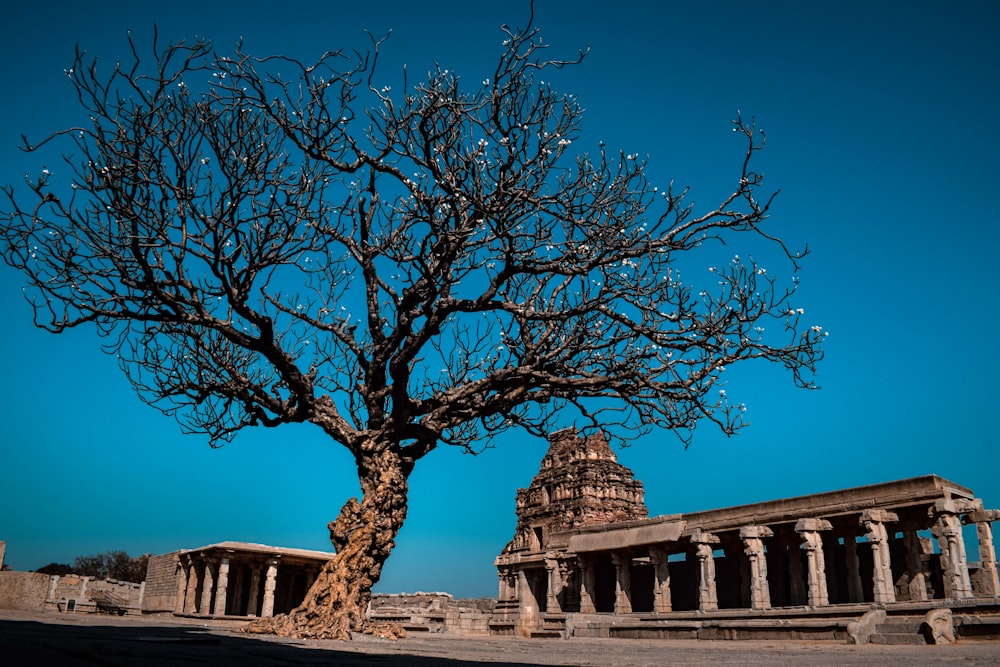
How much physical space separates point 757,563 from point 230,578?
27359 millimetres

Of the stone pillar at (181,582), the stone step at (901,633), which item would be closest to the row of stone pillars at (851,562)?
the stone step at (901,633)

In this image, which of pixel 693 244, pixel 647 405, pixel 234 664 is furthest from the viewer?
pixel 647 405

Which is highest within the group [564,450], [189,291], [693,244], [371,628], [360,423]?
[564,450]

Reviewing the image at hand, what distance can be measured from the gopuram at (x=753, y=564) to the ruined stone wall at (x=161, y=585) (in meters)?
16.6

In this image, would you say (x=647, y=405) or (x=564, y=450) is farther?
(x=564, y=450)

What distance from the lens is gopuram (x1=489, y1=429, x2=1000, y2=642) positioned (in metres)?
22.2

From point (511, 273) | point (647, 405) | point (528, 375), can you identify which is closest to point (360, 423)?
point (528, 375)

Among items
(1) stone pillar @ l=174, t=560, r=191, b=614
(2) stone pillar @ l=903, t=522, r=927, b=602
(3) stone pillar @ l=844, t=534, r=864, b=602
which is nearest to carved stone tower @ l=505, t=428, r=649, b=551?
(3) stone pillar @ l=844, t=534, r=864, b=602

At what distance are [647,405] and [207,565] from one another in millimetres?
31914

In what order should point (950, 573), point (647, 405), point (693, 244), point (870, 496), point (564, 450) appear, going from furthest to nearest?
point (564, 450) → point (870, 496) → point (950, 573) → point (647, 405) → point (693, 244)

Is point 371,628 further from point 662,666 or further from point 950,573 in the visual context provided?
point 950,573

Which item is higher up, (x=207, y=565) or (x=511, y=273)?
(x=511, y=273)

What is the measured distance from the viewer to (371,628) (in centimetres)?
827

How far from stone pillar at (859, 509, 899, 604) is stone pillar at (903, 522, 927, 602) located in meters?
3.33
